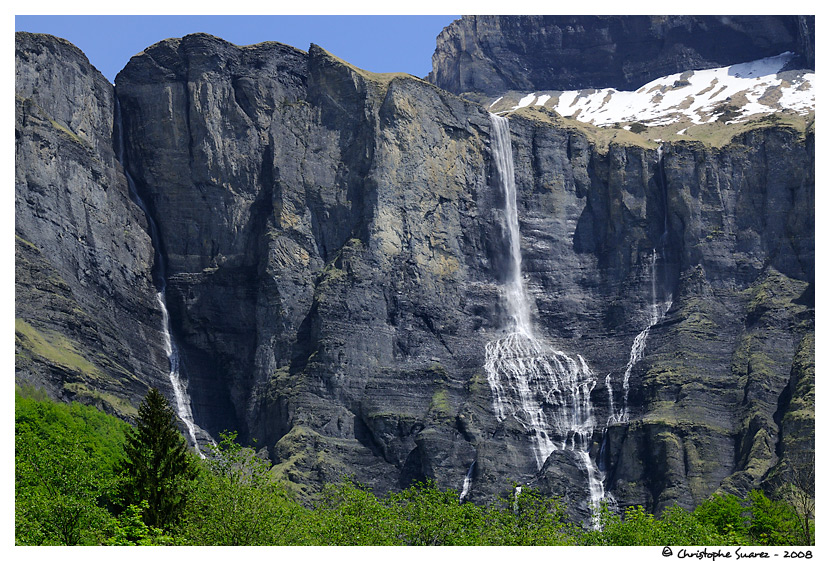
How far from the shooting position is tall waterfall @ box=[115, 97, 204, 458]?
495ft

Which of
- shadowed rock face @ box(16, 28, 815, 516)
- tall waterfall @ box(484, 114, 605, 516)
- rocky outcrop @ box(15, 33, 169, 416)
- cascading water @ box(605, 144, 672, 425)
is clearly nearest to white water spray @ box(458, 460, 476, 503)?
Answer: shadowed rock face @ box(16, 28, 815, 516)

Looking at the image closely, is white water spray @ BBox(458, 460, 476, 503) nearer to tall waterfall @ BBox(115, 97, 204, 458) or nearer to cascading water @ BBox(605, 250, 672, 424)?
cascading water @ BBox(605, 250, 672, 424)

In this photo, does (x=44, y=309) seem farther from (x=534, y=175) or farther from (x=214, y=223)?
(x=534, y=175)

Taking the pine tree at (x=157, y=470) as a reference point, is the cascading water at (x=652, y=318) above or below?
above

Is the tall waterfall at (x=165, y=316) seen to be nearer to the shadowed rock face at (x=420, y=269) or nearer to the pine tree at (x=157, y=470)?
the shadowed rock face at (x=420, y=269)

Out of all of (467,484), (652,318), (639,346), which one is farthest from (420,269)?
(467,484)

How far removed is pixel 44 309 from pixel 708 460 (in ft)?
212

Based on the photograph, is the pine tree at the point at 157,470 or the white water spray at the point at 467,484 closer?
the pine tree at the point at 157,470

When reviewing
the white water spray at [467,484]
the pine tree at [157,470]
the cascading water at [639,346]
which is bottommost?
the white water spray at [467,484]

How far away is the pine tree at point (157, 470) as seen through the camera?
9238 cm

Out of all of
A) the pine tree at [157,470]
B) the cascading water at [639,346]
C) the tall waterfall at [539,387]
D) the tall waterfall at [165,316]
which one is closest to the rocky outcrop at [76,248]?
the tall waterfall at [165,316]

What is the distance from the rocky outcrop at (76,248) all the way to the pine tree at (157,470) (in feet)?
114

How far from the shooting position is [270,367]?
497 ft

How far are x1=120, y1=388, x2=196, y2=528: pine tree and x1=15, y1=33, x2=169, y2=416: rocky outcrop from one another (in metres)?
34.9
